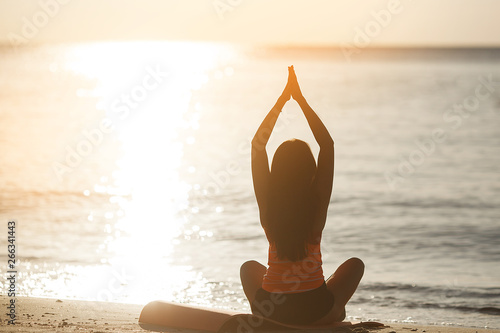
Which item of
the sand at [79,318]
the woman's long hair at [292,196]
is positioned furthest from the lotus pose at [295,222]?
the sand at [79,318]

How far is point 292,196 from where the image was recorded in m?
5.27

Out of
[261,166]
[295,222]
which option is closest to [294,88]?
[261,166]

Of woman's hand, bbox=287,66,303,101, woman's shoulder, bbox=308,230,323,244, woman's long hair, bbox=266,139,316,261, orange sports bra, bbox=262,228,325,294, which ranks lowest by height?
orange sports bra, bbox=262,228,325,294

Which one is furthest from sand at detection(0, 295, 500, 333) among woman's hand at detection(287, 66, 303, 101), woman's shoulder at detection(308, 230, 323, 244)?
woman's hand at detection(287, 66, 303, 101)

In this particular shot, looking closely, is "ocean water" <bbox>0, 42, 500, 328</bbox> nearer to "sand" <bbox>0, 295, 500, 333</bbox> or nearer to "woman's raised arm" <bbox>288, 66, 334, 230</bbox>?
"sand" <bbox>0, 295, 500, 333</bbox>

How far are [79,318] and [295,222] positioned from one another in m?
2.28

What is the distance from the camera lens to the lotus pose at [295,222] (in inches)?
208

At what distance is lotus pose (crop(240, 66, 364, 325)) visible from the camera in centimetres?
528

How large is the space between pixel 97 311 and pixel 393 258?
459 cm

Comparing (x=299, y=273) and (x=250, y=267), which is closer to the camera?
(x=299, y=273)

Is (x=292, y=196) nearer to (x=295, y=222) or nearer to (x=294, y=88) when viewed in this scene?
(x=295, y=222)

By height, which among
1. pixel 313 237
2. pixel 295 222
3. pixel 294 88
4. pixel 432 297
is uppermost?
pixel 294 88

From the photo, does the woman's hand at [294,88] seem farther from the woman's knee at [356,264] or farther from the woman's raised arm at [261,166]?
the woman's knee at [356,264]

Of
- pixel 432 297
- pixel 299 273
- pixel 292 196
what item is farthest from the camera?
pixel 432 297
